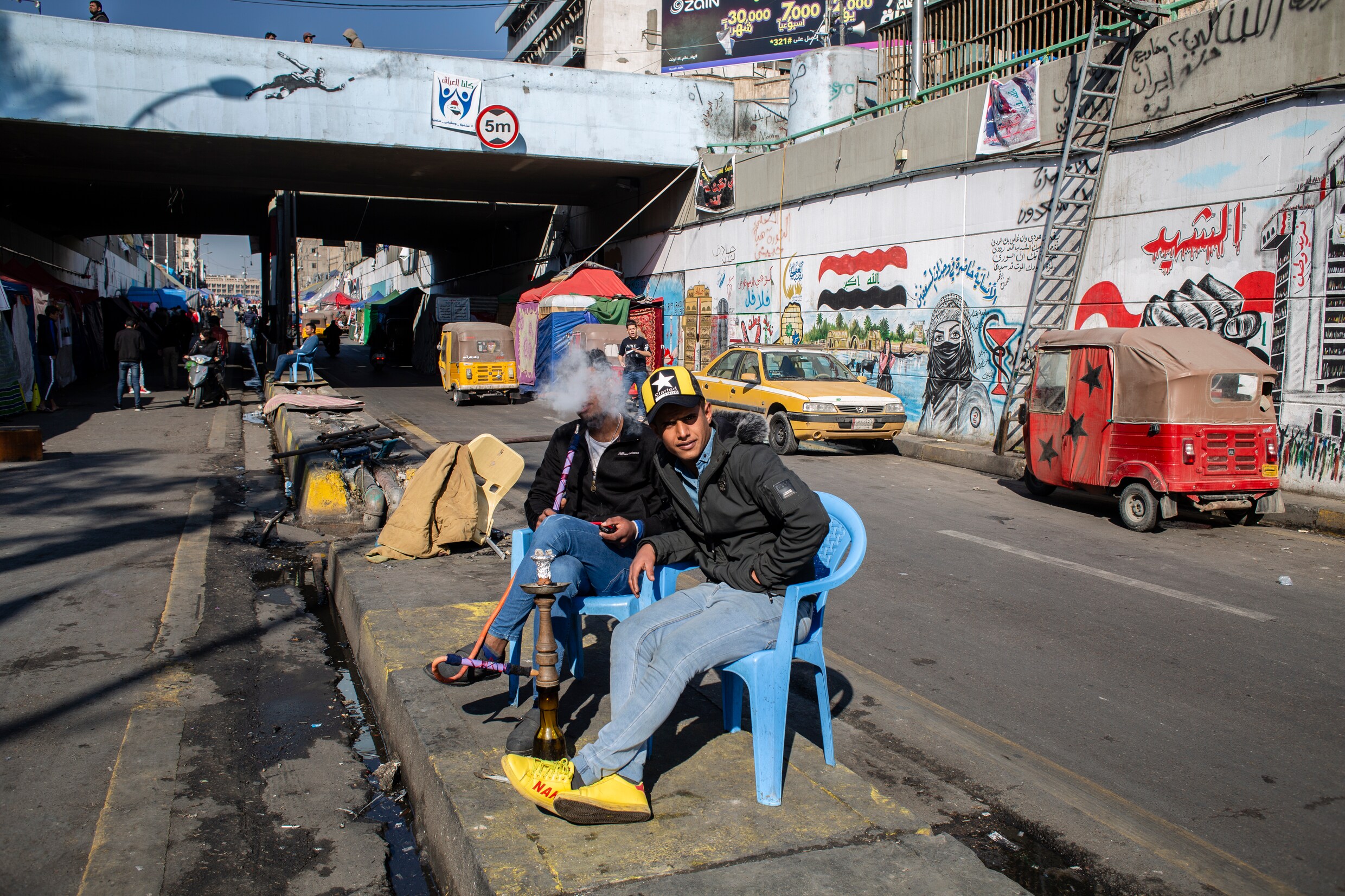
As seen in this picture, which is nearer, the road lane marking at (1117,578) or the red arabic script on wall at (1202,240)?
the road lane marking at (1117,578)

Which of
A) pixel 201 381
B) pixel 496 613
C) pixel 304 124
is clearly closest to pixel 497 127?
pixel 304 124

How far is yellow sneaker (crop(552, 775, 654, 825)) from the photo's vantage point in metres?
2.90

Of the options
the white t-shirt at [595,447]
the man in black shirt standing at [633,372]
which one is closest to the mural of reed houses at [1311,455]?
the man in black shirt standing at [633,372]

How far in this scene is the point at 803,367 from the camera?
15.4 m

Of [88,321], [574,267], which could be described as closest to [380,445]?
[574,267]

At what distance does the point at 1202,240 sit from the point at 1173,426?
13.7 ft

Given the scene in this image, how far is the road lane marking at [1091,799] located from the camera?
3064 mm

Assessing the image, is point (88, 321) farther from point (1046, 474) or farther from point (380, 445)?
point (1046, 474)

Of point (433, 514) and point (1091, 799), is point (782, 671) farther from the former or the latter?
point (433, 514)

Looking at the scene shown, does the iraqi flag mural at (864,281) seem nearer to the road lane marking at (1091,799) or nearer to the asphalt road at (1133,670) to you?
the asphalt road at (1133,670)

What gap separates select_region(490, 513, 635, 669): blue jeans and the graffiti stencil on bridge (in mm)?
21126

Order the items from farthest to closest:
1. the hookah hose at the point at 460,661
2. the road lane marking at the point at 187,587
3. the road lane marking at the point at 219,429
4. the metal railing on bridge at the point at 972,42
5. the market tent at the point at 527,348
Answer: the market tent at the point at 527,348 < the road lane marking at the point at 219,429 < the metal railing on bridge at the point at 972,42 < the road lane marking at the point at 187,587 < the hookah hose at the point at 460,661

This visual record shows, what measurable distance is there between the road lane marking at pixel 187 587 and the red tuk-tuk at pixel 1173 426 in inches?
331

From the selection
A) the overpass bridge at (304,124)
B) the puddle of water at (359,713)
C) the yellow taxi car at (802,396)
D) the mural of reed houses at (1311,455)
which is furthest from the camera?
the overpass bridge at (304,124)
